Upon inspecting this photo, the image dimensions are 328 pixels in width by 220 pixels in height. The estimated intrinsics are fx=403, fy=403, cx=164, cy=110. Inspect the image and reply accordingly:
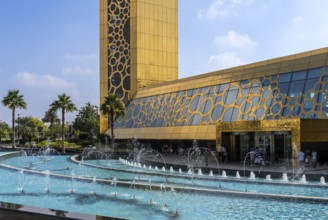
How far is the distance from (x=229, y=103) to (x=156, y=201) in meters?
23.0

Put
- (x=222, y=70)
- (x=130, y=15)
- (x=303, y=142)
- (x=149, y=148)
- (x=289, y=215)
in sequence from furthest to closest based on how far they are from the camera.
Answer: (x=130, y=15)
(x=149, y=148)
(x=222, y=70)
(x=303, y=142)
(x=289, y=215)

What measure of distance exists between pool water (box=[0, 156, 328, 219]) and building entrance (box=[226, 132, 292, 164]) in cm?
964

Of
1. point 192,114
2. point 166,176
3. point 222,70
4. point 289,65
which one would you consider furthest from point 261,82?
point 166,176

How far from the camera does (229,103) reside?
3609 cm

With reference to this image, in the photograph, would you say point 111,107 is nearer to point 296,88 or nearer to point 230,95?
point 230,95

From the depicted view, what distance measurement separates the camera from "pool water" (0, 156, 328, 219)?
1221cm

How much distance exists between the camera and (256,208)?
42.5ft

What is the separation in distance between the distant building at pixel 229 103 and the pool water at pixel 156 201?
9305mm

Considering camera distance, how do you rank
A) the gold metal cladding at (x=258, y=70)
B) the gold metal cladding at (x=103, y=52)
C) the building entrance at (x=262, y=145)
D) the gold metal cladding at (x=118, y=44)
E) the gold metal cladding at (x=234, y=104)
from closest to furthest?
the building entrance at (x=262, y=145), the gold metal cladding at (x=234, y=104), the gold metal cladding at (x=258, y=70), the gold metal cladding at (x=118, y=44), the gold metal cladding at (x=103, y=52)

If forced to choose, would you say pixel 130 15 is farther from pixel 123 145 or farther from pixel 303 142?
pixel 303 142

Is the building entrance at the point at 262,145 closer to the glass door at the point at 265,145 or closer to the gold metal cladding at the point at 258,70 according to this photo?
the glass door at the point at 265,145

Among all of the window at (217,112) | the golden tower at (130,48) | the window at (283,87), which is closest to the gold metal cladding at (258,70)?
the window at (283,87)

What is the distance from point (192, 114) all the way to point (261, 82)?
29.6ft

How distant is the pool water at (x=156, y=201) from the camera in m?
12.2
